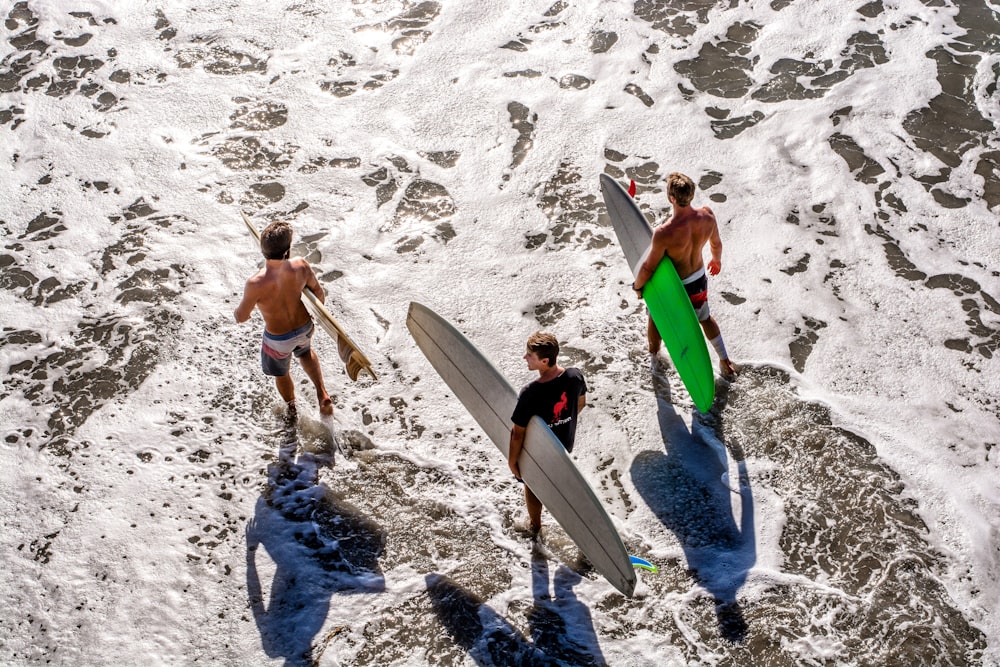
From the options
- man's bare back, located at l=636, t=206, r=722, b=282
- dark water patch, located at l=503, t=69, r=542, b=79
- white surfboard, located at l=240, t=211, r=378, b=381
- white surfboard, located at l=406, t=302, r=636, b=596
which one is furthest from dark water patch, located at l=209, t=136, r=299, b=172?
man's bare back, located at l=636, t=206, r=722, b=282

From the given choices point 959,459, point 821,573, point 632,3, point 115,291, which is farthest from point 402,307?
point 632,3

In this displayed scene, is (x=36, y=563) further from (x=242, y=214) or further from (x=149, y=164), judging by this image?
(x=149, y=164)

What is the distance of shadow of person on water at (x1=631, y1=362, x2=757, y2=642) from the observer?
4.54 metres

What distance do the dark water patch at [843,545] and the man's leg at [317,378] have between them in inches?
103

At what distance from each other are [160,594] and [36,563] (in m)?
0.79

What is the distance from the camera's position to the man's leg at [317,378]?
526 centimetres

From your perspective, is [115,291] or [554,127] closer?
[115,291]

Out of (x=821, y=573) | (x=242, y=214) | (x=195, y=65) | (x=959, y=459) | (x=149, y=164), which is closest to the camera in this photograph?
(x=821, y=573)

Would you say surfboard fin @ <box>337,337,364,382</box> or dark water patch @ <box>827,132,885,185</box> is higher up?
surfboard fin @ <box>337,337,364,382</box>

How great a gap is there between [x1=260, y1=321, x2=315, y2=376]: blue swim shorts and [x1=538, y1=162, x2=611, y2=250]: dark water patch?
8.01 feet

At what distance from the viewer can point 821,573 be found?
15.0ft

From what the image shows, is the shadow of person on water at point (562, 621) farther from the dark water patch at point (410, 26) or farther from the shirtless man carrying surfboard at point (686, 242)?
the dark water patch at point (410, 26)

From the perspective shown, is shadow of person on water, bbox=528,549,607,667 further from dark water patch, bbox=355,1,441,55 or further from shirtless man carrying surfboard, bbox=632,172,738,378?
dark water patch, bbox=355,1,441,55

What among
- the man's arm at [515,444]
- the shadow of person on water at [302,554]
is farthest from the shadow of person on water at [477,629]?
the man's arm at [515,444]
